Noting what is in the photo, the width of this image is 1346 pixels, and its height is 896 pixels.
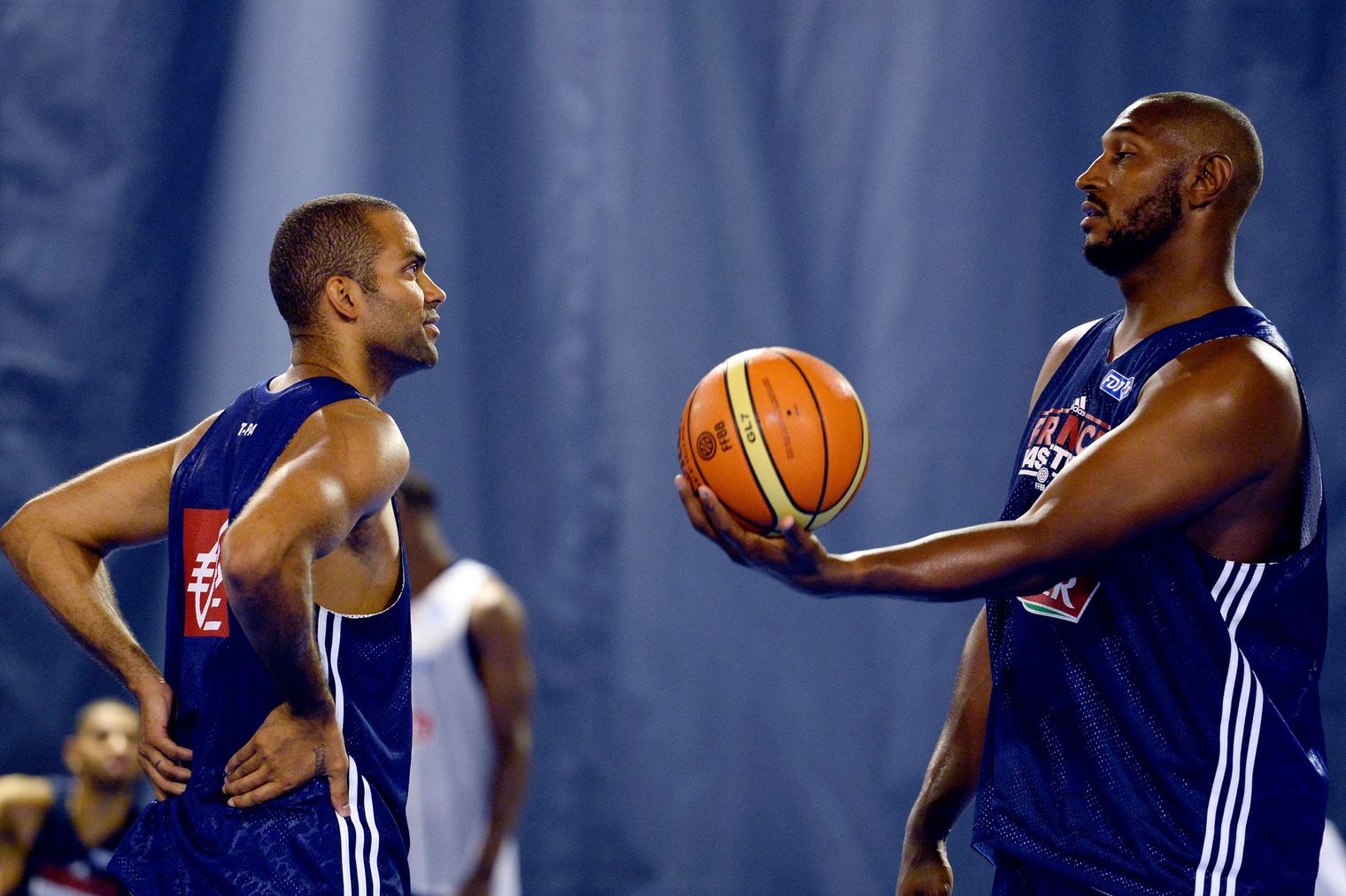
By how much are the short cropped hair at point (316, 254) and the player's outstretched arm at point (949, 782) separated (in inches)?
52.3

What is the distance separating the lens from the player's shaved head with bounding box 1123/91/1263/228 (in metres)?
2.41

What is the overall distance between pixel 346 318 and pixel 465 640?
1901 mm

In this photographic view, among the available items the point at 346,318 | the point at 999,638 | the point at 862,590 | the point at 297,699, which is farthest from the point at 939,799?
the point at 346,318

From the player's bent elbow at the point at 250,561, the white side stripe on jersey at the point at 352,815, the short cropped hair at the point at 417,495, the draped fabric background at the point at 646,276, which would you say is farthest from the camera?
the draped fabric background at the point at 646,276

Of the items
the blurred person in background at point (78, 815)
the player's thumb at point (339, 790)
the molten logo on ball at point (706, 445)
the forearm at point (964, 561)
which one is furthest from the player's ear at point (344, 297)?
the blurred person in background at point (78, 815)

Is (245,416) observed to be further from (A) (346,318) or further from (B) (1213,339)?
(B) (1213,339)

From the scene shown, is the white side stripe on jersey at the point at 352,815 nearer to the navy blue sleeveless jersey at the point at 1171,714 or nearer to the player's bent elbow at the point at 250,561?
the player's bent elbow at the point at 250,561

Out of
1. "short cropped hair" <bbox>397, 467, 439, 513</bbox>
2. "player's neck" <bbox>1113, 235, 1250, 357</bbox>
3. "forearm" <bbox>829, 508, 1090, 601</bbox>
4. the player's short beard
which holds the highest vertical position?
the player's short beard

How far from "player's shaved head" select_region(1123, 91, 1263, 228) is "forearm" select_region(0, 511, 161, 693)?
199 centimetres

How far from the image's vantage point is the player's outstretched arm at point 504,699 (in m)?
4.03

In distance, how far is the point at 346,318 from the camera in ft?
7.92

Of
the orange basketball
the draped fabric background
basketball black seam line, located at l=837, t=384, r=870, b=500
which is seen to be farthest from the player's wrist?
the draped fabric background

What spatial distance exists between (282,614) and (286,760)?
28 cm

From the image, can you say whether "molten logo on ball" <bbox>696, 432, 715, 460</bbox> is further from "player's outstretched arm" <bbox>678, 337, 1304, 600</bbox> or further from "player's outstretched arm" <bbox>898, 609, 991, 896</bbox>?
"player's outstretched arm" <bbox>898, 609, 991, 896</bbox>
